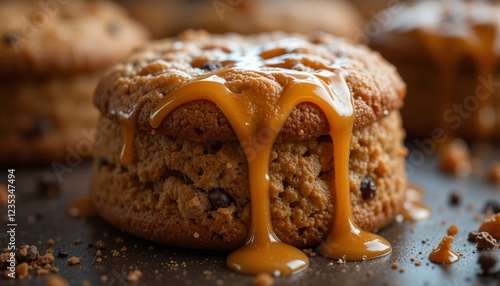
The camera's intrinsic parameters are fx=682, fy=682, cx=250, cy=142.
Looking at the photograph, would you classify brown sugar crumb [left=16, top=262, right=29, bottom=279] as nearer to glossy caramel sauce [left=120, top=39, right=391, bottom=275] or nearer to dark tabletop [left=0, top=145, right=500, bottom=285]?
dark tabletop [left=0, top=145, right=500, bottom=285]

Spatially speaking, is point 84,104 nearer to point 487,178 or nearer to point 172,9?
point 172,9

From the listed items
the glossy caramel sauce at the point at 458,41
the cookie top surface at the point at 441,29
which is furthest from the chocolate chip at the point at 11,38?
the glossy caramel sauce at the point at 458,41

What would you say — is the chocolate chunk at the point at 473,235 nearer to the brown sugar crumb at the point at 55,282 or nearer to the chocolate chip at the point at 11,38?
the brown sugar crumb at the point at 55,282

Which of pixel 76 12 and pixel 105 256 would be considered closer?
pixel 105 256

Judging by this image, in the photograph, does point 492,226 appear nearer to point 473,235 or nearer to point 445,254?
point 473,235

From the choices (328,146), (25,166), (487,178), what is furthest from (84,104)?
(487,178)

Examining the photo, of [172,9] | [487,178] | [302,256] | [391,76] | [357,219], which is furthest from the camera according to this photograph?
[172,9]
